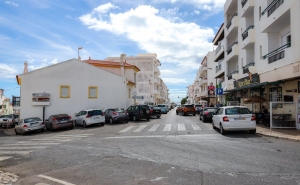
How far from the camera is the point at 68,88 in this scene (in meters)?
27.1

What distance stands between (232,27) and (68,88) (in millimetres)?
19638

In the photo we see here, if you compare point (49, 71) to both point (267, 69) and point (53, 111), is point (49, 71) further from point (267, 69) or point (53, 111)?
point (267, 69)

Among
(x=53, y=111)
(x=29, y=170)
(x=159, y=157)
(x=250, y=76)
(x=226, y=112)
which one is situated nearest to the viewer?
(x=29, y=170)

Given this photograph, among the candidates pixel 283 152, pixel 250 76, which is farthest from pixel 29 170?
pixel 250 76

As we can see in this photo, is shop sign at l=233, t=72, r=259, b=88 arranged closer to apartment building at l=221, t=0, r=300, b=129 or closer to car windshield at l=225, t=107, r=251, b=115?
apartment building at l=221, t=0, r=300, b=129

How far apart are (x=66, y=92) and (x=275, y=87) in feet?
68.0

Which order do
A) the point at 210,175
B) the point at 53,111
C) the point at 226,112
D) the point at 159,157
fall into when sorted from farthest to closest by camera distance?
the point at 53,111 → the point at 226,112 → the point at 159,157 → the point at 210,175

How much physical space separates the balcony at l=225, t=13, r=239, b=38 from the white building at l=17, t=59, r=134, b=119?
14.7 m

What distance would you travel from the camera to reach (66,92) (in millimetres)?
27062

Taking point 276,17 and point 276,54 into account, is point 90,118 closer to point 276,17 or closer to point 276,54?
point 276,54

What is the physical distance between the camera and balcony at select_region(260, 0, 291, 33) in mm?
15205

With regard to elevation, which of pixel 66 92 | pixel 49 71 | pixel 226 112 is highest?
pixel 49 71

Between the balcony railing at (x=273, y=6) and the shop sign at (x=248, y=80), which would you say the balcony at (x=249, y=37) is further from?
the balcony railing at (x=273, y=6)

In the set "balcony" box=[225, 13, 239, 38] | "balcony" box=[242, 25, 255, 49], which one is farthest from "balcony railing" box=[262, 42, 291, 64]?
"balcony" box=[225, 13, 239, 38]
